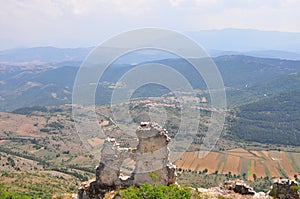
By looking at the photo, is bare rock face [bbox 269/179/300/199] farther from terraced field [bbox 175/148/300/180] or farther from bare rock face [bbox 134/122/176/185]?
terraced field [bbox 175/148/300/180]

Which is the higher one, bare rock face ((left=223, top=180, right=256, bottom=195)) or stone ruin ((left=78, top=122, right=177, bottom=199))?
stone ruin ((left=78, top=122, right=177, bottom=199))

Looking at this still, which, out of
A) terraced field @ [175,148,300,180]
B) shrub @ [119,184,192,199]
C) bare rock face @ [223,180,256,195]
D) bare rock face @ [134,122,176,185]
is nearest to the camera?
shrub @ [119,184,192,199]

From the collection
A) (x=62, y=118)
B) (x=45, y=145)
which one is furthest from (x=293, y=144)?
(x=62, y=118)

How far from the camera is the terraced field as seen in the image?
299 ft

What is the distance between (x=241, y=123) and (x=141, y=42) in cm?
15070

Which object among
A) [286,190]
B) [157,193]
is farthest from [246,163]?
[157,193]

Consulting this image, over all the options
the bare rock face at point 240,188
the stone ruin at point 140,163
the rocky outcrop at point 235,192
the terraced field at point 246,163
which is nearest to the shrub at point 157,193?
the stone ruin at point 140,163

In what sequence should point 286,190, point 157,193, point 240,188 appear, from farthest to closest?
1. point 240,188
2. point 286,190
3. point 157,193

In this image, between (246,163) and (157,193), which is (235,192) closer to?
(157,193)

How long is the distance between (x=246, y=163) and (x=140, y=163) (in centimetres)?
8720

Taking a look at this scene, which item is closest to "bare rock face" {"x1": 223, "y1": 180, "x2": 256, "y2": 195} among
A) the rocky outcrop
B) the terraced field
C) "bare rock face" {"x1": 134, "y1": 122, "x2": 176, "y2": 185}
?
the rocky outcrop

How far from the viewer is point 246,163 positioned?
100562mm

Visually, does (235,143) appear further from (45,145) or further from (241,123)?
(45,145)

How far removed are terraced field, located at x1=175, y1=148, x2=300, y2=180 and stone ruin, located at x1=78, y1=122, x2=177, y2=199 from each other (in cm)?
7162
